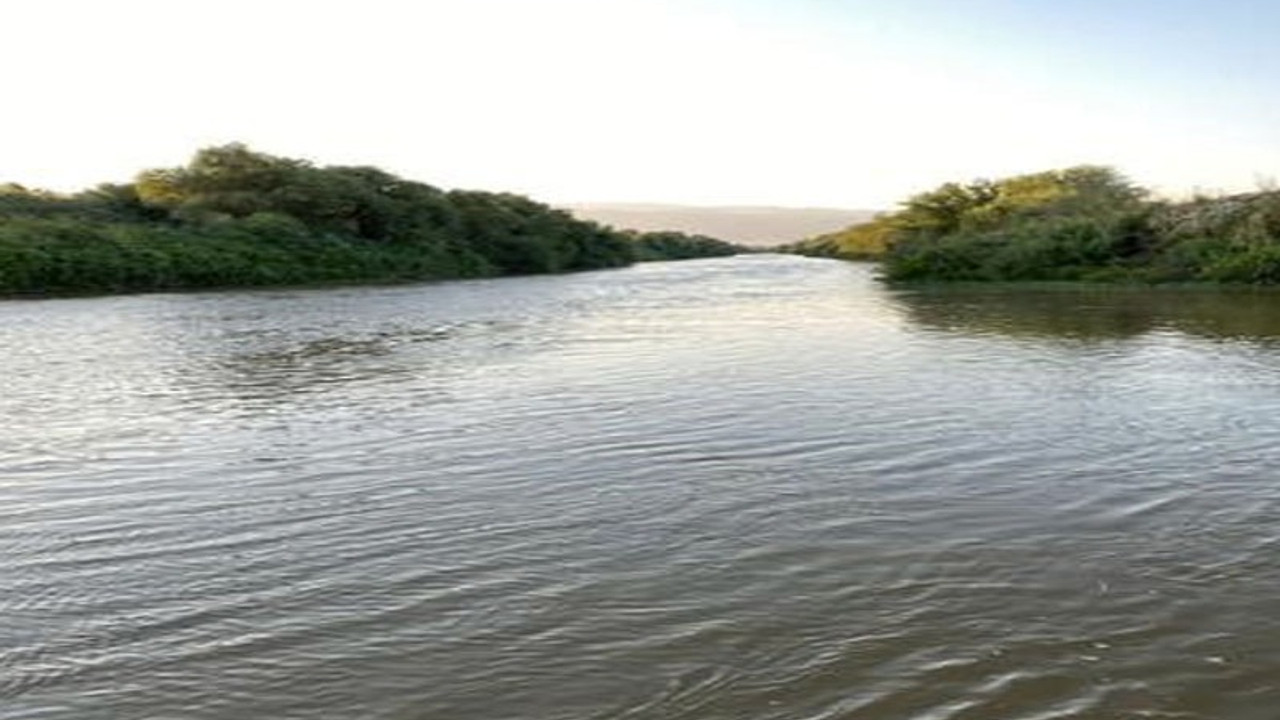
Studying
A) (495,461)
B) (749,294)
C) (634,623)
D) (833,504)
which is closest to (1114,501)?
(833,504)

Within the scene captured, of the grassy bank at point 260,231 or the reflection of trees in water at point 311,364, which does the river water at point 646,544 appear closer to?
the reflection of trees in water at point 311,364

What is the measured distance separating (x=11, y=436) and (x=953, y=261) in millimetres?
35488

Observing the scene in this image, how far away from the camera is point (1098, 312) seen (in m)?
22.5

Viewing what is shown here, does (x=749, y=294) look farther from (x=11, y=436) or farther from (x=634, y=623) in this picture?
(x=634, y=623)

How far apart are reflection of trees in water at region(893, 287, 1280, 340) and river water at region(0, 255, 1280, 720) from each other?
5723mm

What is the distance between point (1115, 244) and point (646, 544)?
34613 millimetres

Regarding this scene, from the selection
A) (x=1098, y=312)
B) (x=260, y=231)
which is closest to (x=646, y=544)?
(x=1098, y=312)

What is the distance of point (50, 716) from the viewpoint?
3590 millimetres

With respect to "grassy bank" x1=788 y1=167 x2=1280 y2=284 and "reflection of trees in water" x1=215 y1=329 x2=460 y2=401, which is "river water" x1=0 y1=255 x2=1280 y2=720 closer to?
"reflection of trees in water" x1=215 y1=329 x2=460 y2=401

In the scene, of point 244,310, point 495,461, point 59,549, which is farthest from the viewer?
point 244,310

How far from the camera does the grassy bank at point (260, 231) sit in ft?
123

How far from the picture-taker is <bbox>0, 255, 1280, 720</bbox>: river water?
3809mm

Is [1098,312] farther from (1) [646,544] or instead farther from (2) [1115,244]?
(1) [646,544]

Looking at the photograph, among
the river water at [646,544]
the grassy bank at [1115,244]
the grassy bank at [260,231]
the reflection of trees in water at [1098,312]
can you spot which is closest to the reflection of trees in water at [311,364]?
the river water at [646,544]
